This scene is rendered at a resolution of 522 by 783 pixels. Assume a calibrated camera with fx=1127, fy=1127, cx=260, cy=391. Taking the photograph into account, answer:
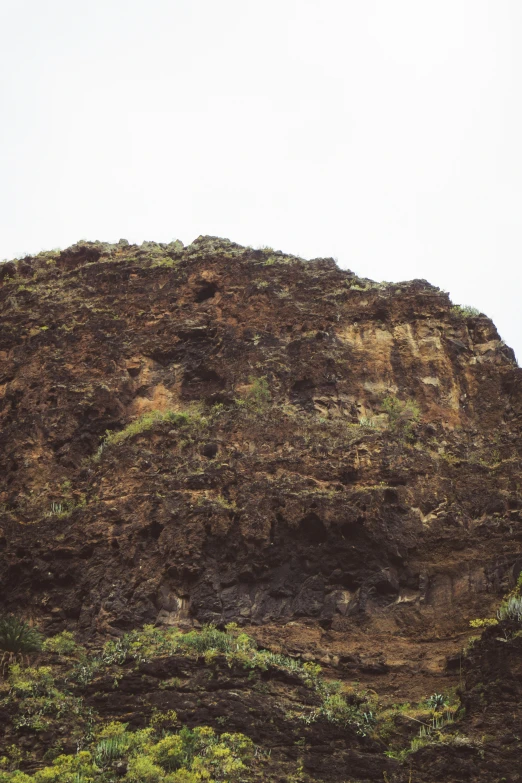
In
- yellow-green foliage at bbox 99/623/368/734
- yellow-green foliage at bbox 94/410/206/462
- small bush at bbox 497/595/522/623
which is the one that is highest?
yellow-green foliage at bbox 94/410/206/462

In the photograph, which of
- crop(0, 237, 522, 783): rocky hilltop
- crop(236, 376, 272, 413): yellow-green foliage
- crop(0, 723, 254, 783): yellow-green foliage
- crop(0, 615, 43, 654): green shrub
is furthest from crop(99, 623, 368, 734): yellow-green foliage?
crop(236, 376, 272, 413): yellow-green foliage

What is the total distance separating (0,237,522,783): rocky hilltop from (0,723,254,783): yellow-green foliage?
9cm

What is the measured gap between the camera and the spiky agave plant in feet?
82.5

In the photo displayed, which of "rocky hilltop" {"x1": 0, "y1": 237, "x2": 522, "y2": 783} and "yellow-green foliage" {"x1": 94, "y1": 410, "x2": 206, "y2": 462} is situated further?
"yellow-green foliage" {"x1": 94, "y1": 410, "x2": 206, "y2": 462}

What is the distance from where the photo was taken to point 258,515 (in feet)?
91.6

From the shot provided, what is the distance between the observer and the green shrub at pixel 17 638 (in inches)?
991

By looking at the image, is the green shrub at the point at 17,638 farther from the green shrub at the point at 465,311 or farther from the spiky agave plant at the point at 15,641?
the green shrub at the point at 465,311

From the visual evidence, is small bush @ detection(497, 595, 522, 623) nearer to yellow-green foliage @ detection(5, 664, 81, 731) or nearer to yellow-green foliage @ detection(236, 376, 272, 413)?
yellow-green foliage @ detection(5, 664, 81, 731)

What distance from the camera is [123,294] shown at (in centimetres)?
3659

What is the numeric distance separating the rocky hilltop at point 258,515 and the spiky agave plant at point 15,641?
0.18 metres

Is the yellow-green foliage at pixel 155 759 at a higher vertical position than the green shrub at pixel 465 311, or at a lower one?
lower

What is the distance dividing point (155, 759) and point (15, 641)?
5.94 m

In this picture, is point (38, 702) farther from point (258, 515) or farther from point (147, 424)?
point (147, 424)

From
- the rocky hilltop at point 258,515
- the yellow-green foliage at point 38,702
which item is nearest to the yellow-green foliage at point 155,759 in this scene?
the rocky hilltop at point 258,515
